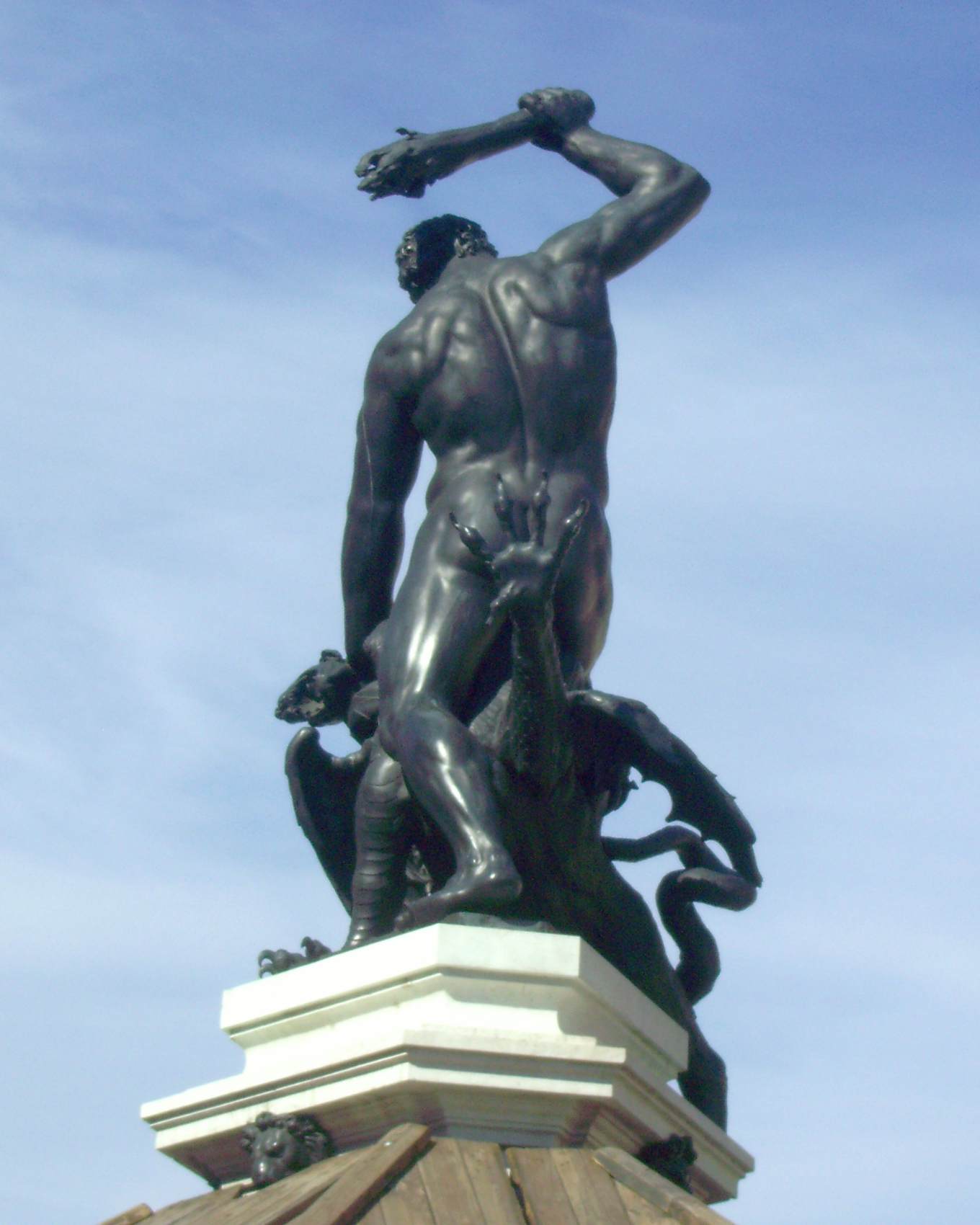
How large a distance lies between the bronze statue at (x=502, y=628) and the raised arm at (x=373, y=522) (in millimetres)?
11

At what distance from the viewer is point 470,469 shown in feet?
29.5

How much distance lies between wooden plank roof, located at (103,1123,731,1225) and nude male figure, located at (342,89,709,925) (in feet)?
2.95

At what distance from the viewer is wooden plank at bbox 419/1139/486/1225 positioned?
7.11 m

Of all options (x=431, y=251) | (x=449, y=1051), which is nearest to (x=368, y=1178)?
(x=449, y=1051)

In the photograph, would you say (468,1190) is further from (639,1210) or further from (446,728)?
(446,728)

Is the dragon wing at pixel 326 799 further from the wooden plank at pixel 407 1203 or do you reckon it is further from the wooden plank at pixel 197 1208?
the wooden plank at pixel 407 1203

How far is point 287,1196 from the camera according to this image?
746 cm

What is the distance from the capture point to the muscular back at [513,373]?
354 inches

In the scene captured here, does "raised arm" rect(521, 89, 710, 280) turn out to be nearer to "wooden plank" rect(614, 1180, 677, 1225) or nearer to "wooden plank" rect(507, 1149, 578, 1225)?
"wooden plank" rect(507, 1149, 578, 1225)

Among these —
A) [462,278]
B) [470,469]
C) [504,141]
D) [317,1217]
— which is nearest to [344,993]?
[317,1217]

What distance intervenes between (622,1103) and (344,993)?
3.49ft

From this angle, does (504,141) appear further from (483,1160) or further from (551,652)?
(483,1160)

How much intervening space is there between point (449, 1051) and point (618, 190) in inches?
157

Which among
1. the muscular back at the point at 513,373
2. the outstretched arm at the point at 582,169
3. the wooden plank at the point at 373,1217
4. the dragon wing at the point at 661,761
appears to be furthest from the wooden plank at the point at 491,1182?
the outstretched arm at the point at 582,169
